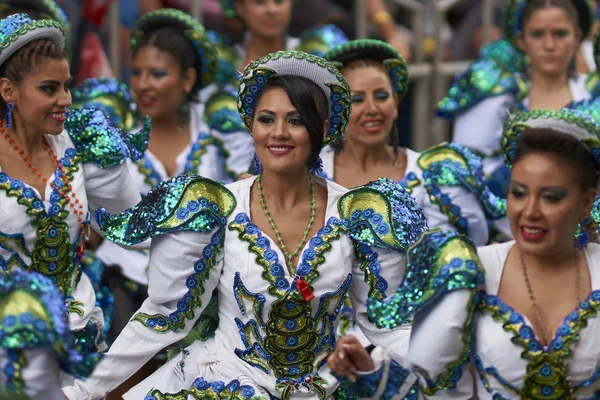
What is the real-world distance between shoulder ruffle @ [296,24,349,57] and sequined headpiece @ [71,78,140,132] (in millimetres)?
1322

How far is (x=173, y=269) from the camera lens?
13.6ft

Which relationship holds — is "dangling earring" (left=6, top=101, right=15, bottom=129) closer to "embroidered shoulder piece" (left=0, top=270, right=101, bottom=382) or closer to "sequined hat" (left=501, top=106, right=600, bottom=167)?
"embroidered shoulder piece" (left=0, top=270, right=101, bottom=382)

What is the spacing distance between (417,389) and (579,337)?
51cm

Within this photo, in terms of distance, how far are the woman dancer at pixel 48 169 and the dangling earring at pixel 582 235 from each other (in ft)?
5.57

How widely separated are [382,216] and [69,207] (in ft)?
3.78

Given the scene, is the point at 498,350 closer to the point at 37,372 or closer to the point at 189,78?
the point at 37,372

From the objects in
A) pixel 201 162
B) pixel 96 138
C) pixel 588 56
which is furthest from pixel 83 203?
pixel 588 56

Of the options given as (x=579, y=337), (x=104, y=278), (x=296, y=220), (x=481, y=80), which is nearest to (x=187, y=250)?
(x=296, y=220)

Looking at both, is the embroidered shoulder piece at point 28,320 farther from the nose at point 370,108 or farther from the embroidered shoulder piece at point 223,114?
the embroidered shoulder piece at point 223,114

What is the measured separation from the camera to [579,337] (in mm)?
3689

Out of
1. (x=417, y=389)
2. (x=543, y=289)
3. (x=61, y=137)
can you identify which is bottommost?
(x=417, y=389)

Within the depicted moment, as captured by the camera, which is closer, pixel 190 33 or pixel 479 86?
pixel 190 33

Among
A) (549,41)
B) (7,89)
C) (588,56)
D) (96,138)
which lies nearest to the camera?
(7,89)

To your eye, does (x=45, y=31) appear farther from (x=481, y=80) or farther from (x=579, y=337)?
(x=481, y=80)
